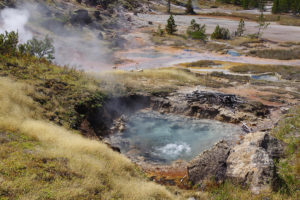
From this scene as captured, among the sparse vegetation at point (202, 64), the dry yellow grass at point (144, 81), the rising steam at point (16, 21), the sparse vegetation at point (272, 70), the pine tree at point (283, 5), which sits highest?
the pine tree at point (283, 5)

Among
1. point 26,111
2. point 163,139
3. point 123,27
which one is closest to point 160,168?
point 163,139

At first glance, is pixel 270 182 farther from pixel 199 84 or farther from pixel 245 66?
pixel 245 66

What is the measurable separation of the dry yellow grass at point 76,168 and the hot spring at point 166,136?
4247mm

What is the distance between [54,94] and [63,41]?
26.3 m

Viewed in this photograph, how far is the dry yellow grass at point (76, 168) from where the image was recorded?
16.6 feet

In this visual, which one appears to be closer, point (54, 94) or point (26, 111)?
point (26, 111)

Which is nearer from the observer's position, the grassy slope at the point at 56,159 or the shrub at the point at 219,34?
the grassy slope at the point at 56,159

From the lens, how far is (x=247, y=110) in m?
15.8

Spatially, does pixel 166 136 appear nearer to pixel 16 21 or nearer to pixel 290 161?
pixel 290 161

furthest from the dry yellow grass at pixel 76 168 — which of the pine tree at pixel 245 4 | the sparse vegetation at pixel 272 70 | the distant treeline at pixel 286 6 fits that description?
the pine tree at pixel 245 4

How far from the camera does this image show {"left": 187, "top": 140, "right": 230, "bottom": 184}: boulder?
7.84 meters

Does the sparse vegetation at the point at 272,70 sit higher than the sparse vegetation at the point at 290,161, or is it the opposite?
the sparse vegetation at the point at 290,161

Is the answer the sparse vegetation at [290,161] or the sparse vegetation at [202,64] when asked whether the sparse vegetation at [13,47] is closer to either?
the sparse vegetation at [290,161]

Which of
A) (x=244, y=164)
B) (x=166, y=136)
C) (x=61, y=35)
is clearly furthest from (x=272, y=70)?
(x=61, y=35)
